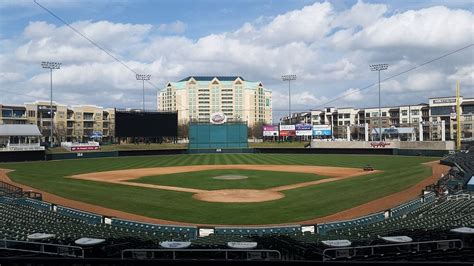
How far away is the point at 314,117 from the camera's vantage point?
169875 millimetres

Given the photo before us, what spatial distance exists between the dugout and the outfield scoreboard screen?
8.09 m

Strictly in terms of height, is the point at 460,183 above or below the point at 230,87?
below

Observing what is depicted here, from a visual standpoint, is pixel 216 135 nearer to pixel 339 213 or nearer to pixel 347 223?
pixel 339 213

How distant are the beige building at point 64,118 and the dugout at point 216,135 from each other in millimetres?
50490

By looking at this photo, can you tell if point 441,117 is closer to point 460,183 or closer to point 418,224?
point 460,183

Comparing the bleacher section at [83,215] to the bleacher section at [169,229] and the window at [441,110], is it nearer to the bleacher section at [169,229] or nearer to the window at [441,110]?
the bleacher section at [169,229]

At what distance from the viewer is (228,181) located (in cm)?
3641

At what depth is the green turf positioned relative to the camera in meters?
33.6

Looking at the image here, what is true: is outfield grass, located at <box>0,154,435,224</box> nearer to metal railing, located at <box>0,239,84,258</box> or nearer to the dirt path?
the dirt path

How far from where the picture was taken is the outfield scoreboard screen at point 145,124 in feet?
220

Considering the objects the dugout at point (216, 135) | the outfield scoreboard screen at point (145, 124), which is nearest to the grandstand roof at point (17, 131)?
the outfield scoreboard screen at point (145, 124)

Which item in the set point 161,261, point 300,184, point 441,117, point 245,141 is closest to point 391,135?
point 441,117

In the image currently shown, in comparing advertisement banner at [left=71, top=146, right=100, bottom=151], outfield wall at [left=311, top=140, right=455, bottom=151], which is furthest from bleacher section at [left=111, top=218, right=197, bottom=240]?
outfield wall at [left=311, top=140, right=455, bottom=151]

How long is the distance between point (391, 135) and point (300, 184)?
258 ft
